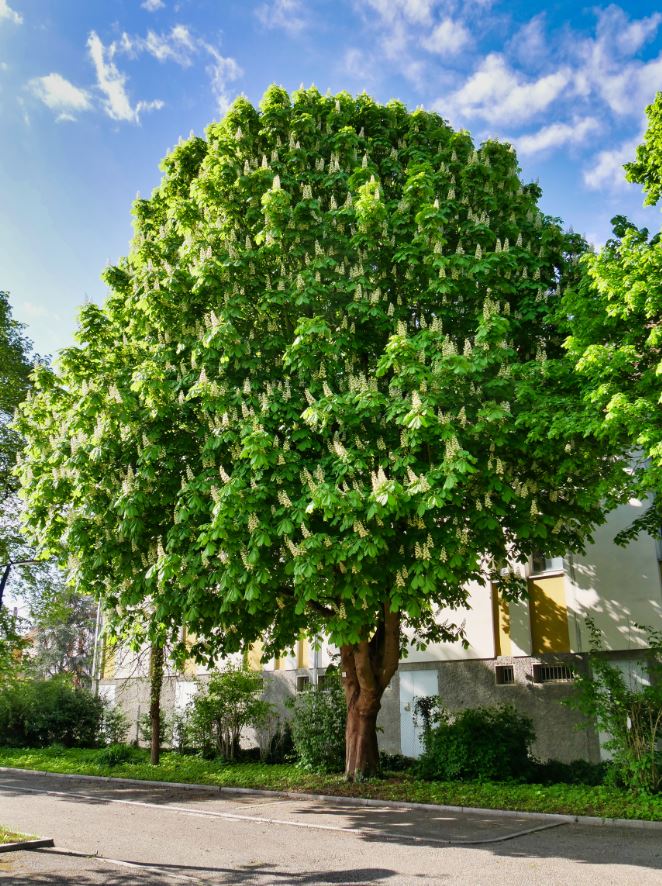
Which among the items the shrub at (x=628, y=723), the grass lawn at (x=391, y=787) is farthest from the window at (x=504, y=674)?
the shrub at (x=628, y=723)

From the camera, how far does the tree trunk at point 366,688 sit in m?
15.6

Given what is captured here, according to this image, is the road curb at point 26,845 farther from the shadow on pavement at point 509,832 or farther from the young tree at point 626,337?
the young tree at point 626,337

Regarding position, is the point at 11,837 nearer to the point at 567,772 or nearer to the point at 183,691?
the point at 567,772

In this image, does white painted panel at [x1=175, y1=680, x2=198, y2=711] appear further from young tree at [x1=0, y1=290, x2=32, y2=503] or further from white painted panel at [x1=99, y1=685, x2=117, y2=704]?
young tree at [x1=0, y1=290, x2=32, y2=503]

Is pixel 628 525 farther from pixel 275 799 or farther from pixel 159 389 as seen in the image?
pixel 159 389

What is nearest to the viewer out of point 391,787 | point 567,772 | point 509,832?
point 509,832

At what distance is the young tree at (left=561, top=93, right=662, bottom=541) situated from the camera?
10.0 metres

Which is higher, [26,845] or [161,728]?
[26,845]

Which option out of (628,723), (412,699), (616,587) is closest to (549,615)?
(616,587)

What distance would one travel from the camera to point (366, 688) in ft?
51.8

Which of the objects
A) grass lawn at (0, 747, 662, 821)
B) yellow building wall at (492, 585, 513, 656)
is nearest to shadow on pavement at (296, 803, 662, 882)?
grass lawn at (0, 747, 662, 821)

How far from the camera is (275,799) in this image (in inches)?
603

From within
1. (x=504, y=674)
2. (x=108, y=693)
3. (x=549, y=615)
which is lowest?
(x=108, y=693)

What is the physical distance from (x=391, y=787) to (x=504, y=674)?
5024 millimetres
